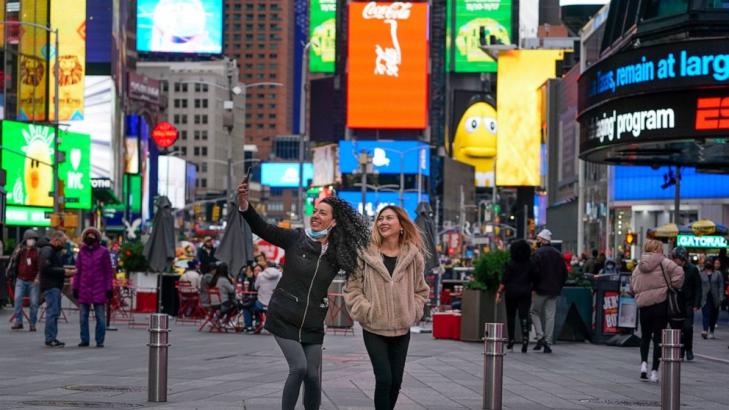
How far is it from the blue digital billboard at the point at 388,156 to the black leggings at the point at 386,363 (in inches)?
5718

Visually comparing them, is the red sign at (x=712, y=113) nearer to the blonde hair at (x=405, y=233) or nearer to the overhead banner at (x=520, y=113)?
the blonde hair at (x=405, y=233)

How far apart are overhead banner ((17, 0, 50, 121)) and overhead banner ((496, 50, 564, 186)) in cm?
3994

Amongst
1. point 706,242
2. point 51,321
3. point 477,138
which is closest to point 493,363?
point 51,321

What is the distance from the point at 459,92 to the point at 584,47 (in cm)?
8218

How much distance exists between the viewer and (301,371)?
35.2 ft

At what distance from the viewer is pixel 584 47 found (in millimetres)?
97062

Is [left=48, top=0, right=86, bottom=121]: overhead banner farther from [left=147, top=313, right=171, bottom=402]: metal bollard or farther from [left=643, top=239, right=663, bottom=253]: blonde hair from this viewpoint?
[left=147, top=313, right=171, bottom=402]: metal bollard

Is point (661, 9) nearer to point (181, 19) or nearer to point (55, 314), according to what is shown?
point (55, 314)

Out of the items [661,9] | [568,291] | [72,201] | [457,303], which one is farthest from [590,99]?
[72,201]

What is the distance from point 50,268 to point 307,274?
13.3 m

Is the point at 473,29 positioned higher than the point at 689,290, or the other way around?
the point at 473,29

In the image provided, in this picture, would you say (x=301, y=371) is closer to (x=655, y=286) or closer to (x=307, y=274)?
(x=307, y=274)

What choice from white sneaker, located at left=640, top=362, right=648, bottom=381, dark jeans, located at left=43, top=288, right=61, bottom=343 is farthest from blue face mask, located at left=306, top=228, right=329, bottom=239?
dark jeans, located at left=43, top=288, right=61, bottom=343

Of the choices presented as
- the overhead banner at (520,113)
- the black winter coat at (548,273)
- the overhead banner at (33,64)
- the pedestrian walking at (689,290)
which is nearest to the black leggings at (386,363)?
the pedestrian walking at (689,290)
